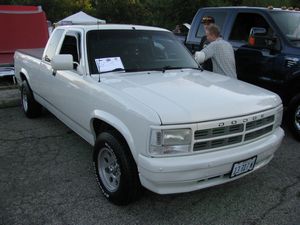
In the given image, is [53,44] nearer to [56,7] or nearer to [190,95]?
[190,95]

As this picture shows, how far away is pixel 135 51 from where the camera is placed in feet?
14.3

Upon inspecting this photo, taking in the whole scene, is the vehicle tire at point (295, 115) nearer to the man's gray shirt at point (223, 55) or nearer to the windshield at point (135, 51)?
the man's gray shirt at point (223, 55)

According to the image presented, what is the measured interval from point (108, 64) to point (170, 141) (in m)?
1.55

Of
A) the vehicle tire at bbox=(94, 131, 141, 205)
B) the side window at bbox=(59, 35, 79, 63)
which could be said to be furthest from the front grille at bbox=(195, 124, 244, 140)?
the side window at bbox=(59, 35, 79, 63)

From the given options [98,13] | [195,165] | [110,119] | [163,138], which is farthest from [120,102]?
[98,13]

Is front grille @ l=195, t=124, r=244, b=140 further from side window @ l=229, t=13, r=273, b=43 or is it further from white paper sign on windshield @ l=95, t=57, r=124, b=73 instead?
side window @ l=229, t=13, r=273, b=43

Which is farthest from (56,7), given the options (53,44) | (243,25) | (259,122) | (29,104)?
(259,122)

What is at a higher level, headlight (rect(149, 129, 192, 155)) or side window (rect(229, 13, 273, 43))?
side window (rect(229, 13, 273, 43))

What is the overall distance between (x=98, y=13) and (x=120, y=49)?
92.9 feet

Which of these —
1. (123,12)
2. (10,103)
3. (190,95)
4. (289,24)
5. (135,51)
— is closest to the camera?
(190,95)

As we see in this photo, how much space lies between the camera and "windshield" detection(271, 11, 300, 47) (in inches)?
225

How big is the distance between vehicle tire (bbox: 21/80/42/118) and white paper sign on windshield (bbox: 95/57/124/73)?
2689mm

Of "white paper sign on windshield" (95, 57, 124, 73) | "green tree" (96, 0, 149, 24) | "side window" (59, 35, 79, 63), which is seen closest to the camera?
"white paper sign on windshield" (95, 57, 124, 73)

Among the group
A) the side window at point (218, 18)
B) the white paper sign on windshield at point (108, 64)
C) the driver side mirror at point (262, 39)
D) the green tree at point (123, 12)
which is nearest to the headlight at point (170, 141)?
the white paper sign on windshield at point (108, 64)
